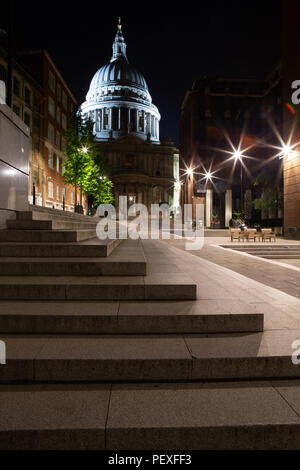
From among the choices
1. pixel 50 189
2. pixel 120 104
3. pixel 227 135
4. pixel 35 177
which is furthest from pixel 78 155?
pixel 120 104

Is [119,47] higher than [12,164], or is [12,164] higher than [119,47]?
[119,47]

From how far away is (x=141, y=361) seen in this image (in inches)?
114

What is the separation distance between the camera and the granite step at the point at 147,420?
2.27 m

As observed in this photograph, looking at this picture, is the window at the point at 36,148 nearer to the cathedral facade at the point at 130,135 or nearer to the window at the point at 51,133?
the window at the point at 51,133

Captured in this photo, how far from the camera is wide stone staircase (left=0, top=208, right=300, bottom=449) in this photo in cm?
230

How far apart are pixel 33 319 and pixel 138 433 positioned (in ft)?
6.17

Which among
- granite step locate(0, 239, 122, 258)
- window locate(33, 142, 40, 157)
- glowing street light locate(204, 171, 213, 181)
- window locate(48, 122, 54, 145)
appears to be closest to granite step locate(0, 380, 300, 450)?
granite step locate(0, 239, 122, 258)

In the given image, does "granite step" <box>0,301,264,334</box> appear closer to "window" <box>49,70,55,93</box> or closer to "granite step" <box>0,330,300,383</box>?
"granite step" <box>0,330,300,383</box>

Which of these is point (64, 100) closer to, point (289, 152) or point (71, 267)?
point (289, 152)

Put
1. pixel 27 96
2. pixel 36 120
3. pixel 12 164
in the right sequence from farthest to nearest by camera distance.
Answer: pixel 36 120, pixel 27 96, pixel 12 164

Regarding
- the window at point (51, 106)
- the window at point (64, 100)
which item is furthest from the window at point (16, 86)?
the window at point (64, 100)

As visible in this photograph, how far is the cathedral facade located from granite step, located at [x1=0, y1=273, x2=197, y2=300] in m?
78.9

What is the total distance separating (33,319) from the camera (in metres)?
3.43

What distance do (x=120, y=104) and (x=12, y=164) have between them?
4329 inches
